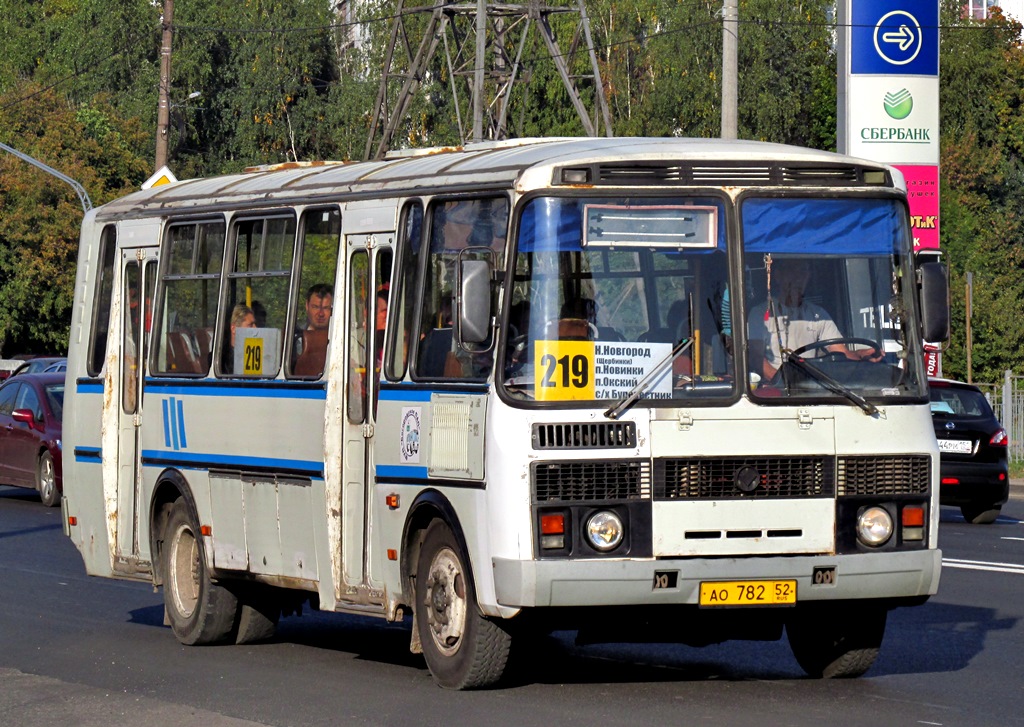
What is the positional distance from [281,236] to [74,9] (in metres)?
86.9

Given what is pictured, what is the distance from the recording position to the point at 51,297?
6316cm

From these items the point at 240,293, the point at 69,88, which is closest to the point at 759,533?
the point at 240,293

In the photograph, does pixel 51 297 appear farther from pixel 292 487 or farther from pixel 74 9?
pixel 292 487

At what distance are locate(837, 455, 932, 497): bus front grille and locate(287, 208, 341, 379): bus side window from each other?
3.15 metres

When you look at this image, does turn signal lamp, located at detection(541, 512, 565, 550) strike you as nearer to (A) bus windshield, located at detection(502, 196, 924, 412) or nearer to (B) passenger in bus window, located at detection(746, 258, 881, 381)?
(A) bus windshield, located at detection(502, 196, 924, 412)

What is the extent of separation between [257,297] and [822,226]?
12.6ft

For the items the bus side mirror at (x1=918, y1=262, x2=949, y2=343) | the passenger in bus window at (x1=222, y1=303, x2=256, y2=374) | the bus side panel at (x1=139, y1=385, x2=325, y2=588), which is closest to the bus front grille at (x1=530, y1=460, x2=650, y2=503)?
the bus side mirror at (x1=918, y1=262, x2=949, y2=343)

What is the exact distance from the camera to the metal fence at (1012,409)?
1299 inches

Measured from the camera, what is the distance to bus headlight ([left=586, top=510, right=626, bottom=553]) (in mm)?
9242

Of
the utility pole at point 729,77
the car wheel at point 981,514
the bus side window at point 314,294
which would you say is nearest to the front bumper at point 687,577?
the bus side window at point 314,294

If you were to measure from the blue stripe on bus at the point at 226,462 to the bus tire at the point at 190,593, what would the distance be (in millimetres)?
288

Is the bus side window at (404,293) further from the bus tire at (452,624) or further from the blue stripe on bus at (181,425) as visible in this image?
the blue stripe on bus at (181,425)

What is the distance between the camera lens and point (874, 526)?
31.6 ft

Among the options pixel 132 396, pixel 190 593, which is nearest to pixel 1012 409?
pixel 132 396
